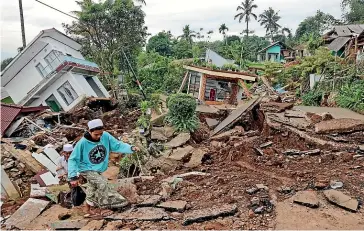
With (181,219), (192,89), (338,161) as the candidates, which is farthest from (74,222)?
(192,89)

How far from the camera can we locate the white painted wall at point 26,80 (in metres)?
18.8

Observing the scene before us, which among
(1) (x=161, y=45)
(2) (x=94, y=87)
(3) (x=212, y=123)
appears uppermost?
(1) (x=161, y=45)

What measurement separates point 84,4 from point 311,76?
13.9m

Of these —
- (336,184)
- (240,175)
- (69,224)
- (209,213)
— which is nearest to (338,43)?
(240,175)

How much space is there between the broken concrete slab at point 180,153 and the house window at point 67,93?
11904 mm

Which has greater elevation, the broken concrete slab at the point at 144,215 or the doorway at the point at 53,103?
the doorway at the point at 53,103

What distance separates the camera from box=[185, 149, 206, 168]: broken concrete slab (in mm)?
7105

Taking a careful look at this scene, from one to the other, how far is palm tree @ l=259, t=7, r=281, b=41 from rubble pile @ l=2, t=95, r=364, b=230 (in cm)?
5216

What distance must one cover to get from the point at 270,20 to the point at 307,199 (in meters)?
58.7

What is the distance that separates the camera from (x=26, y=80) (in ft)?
62.1

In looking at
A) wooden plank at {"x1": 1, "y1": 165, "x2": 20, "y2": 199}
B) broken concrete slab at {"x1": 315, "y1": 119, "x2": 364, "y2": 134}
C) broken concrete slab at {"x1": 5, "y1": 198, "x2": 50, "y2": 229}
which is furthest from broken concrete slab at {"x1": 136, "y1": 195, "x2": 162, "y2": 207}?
broken concrete slab at {"x1": 315, "y1": 119, "x2": 364, "y2": 134}

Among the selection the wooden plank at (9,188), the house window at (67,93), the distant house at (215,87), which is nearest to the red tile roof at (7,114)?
the house window at (67,93)

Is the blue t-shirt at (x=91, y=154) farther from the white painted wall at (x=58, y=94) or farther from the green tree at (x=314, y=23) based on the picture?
the green tree at (x=314, y=23)

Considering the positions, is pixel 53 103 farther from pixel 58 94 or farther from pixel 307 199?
pixel 307 199
